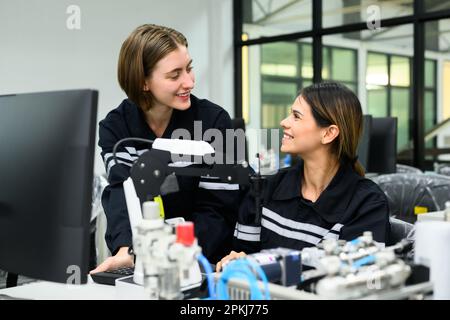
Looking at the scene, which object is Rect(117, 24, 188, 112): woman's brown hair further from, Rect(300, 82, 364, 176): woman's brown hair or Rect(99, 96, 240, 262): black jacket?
Rect(300, 82, 364, 176): woman's brown hair

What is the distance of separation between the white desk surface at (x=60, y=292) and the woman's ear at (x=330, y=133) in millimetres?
763

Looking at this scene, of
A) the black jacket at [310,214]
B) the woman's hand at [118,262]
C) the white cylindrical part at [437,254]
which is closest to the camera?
the white cylindrical part at [437,254]

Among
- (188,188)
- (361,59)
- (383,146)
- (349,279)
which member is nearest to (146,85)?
(188,188)

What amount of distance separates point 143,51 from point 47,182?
655mm

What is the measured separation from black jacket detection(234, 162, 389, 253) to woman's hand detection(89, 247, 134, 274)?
39cm

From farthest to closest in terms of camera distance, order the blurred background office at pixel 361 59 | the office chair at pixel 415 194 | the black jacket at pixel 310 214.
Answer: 1. the blurred background office at pixel 361 59
2. the office chair at pixel 415 194
3. the black jacket at pixel 310 214

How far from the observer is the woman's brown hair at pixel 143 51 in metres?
1.52

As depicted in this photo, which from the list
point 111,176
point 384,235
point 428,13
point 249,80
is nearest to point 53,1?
point 249,80

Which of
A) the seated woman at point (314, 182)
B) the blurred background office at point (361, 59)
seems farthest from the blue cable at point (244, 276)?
the blurred background office at point (361, 59)

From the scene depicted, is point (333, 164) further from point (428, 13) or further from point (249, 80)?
point (249, 80)

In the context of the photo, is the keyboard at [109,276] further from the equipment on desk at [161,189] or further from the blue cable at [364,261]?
the blue cable at [364,261]

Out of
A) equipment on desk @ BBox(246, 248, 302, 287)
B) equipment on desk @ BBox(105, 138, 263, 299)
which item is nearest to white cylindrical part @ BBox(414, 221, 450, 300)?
equipment on desk @ BBox(246, 248, 302, 287)

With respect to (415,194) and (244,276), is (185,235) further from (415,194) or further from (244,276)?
(415,194)

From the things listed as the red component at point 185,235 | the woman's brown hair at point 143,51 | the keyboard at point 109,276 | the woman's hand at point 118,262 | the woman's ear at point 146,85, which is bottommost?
the keyboard at point 109,276
